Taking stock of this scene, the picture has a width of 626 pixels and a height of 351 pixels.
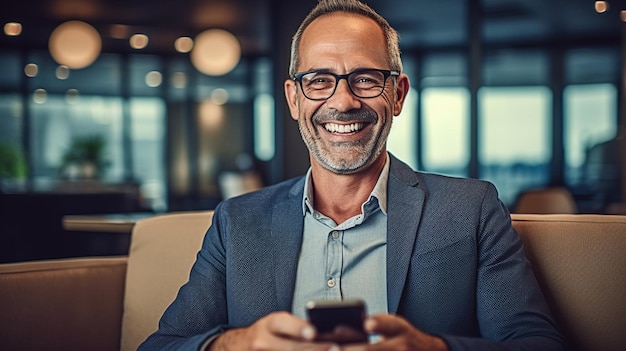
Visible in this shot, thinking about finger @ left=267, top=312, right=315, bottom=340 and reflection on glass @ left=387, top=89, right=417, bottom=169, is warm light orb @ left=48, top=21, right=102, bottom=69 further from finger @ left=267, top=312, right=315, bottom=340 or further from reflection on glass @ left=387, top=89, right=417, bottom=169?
finger @ left=267, top=312, right=315, bottom=340

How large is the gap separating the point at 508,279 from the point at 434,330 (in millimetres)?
203

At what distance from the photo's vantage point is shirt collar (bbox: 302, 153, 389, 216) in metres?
1.82

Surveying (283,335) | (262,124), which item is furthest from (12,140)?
(283,335)

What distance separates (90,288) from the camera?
2.09 meters

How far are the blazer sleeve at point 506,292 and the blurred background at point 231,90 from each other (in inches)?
235

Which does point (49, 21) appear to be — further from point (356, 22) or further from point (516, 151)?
point (356, 22)

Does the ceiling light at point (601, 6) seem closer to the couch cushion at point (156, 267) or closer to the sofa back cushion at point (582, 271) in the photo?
the sofa back cushion at point (582, 271)

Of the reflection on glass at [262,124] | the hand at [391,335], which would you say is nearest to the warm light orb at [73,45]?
the reflection on glass at [262,124]

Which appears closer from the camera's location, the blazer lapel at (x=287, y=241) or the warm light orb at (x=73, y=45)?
the blazer lapel at (x=287, y=241)

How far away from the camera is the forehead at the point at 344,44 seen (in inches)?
71.7

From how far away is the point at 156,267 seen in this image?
6.94 feet

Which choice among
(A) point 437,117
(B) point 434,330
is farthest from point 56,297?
(A) point 437,117

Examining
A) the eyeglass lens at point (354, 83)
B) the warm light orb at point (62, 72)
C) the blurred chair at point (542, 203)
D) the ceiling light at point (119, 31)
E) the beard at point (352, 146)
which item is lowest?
the blurred chair at point (542, 203)

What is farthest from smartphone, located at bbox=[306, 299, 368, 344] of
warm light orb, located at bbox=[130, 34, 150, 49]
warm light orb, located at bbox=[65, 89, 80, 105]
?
warm light orb, located at bbox=[65, 89, 80, 105]
